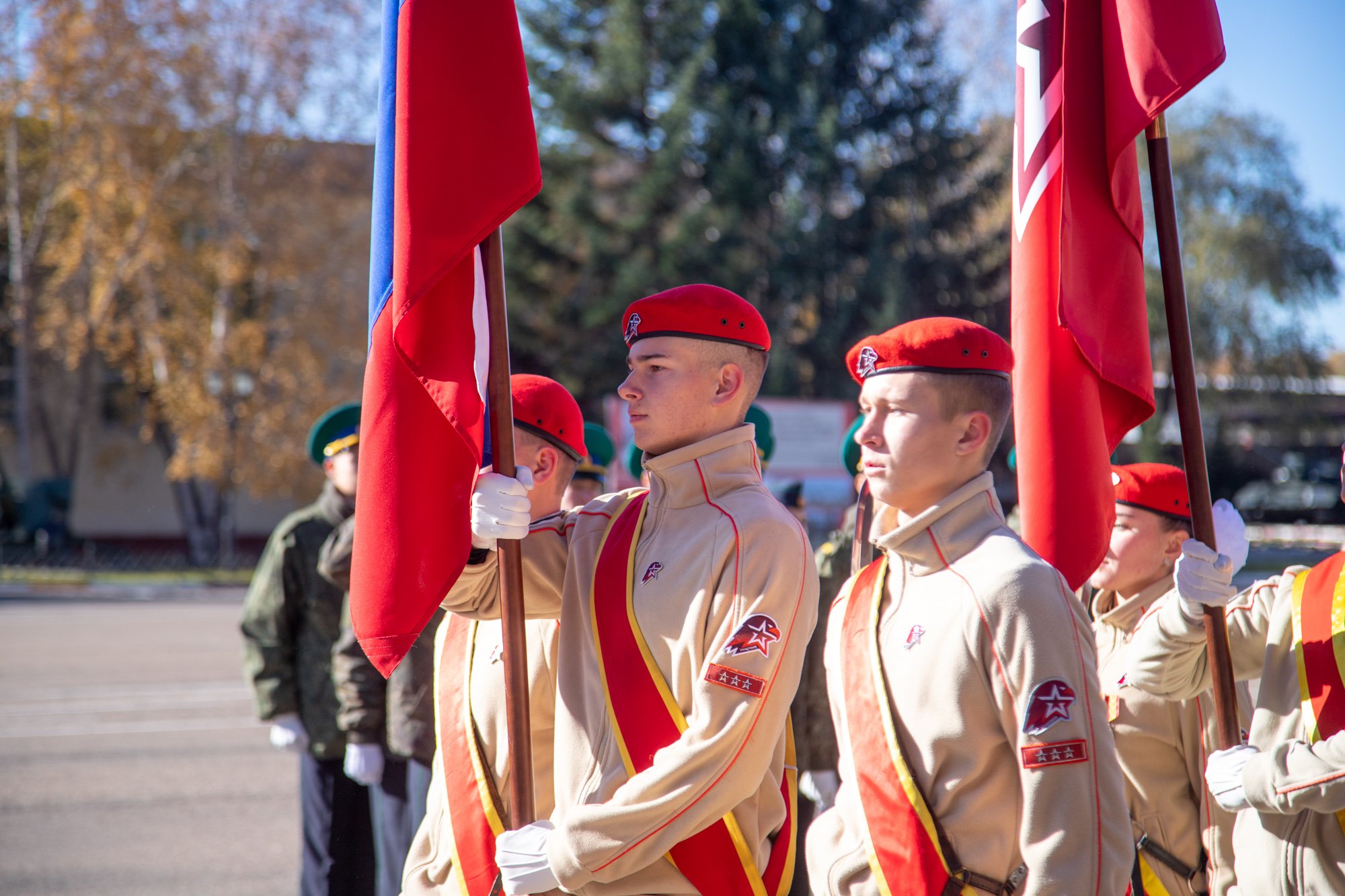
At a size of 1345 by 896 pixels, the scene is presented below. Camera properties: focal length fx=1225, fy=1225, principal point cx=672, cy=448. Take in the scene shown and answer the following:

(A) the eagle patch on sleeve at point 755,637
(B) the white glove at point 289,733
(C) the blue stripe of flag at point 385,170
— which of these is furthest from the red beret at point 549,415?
(B) the white glove at point 289,733

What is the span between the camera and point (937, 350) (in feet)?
8.52

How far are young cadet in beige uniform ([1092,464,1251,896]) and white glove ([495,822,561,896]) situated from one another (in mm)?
1628

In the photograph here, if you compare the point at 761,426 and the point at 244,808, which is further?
the point at 244,808

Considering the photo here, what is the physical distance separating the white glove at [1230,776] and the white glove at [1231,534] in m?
0.60

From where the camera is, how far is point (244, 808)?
24.6ft

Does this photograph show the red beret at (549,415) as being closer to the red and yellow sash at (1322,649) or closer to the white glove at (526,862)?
the white glove at (526,862)

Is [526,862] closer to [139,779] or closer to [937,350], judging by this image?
[937,350]

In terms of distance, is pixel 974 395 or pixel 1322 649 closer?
pixel 974 395

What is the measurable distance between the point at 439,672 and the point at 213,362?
26771 millimetres

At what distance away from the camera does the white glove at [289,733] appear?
17.9 feet

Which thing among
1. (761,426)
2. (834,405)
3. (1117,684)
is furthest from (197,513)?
(1117,684)

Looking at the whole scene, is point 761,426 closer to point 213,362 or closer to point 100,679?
point 100,679

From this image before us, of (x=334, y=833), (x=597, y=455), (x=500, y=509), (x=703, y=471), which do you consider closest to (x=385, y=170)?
(x=500, y=509)

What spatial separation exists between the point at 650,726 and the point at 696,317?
36.1 inches
